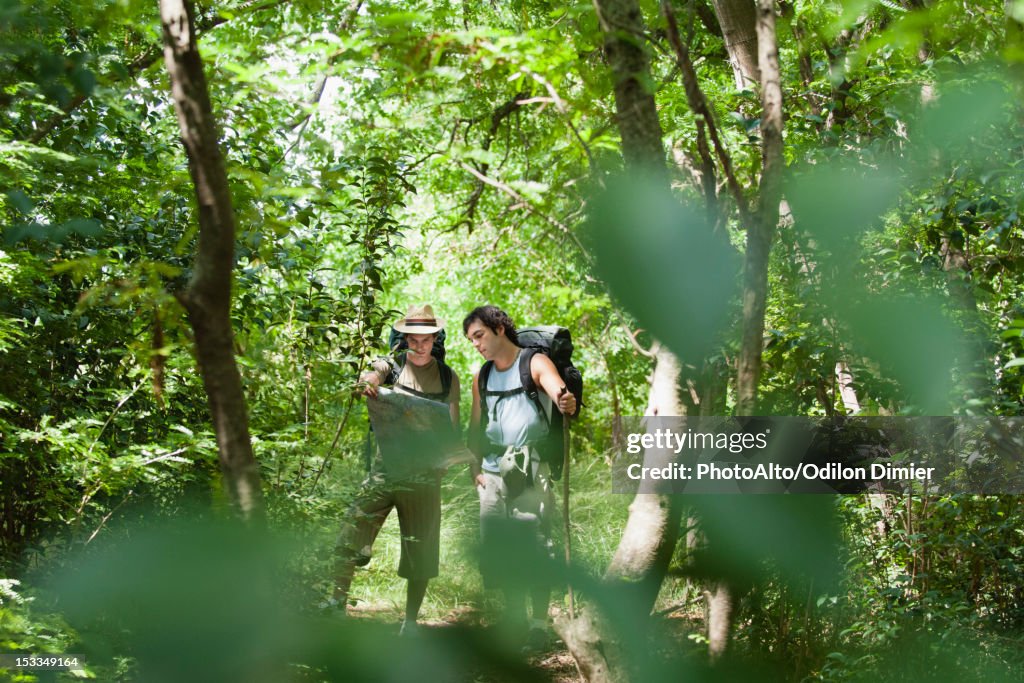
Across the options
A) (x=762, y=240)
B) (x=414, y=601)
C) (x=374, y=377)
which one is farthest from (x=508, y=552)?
(x=374, y=377)

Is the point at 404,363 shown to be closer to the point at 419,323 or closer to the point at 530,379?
the point at 419,323

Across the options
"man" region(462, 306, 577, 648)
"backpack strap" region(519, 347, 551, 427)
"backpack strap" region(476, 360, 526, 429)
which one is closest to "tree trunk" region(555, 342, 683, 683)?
"man" region(462, 306, 577, 648)

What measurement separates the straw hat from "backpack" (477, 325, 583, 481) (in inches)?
13.8

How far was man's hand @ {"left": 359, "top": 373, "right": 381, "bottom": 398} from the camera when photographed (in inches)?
140

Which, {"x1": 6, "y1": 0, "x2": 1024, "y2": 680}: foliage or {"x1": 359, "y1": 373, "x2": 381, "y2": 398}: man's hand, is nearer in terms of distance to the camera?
{"x1": 6, "y1": 0, "x2": 1024, "y2": 680}: foliage

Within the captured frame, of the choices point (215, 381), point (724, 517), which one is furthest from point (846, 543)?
point (215, 381)

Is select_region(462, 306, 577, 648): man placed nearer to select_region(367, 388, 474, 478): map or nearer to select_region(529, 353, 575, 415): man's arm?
select_region(529, 353, 575, 415): man's arm

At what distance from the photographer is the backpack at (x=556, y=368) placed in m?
4.27

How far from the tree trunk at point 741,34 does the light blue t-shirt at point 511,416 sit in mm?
1627

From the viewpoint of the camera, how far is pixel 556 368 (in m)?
4.31

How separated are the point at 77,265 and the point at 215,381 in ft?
0.78

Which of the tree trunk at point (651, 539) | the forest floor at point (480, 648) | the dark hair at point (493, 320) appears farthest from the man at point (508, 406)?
the forest floor at point (480, 648)

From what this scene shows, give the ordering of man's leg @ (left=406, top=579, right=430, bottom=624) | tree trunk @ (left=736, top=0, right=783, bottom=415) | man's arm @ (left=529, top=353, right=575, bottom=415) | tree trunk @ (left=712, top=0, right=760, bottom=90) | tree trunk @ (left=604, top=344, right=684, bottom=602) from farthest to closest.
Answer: man's arm @ (left=529, top=353, right=575, bottom=415) → tree trunk @ (left=712, top=0, right=760, bottom=90) → man's leg @ (left=406, top=579, right=430, bottom=624) → tree trunk @ (left=736, top=0, right=783, bottom=415) → tree trunk @ (left=604, top=344, right=684, bottom=602)

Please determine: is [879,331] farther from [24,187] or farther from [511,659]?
[24,187]
